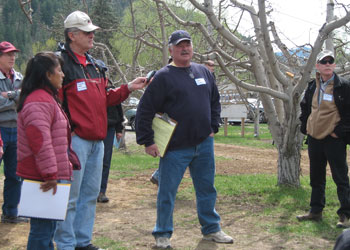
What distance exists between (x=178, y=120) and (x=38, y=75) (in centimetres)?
153

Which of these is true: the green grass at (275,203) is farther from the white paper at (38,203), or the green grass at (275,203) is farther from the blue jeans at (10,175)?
the white paper at (38,203)

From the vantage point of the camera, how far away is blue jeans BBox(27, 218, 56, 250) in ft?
10.7

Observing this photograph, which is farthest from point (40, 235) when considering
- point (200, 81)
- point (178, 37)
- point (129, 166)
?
point (129, 166)

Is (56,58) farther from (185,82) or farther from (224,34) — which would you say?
(224,34)

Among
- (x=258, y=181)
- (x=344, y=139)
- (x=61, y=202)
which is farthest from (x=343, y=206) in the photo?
(x=61, y=202)

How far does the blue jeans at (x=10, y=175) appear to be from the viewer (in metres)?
5.29

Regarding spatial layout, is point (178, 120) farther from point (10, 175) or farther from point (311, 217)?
point (10, 175)

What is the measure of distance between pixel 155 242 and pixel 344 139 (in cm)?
248

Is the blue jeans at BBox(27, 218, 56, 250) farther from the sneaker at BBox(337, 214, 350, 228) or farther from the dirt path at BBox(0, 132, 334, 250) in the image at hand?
the sneaker at BBox(337, 214, 350, 228)

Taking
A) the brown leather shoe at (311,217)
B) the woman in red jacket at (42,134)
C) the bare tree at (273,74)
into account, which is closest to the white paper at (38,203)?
the woman in red jacket at (42,134)

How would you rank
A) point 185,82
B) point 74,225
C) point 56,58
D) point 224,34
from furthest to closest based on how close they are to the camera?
point 224,34 < point 185,82 < point 74,225 < point 56,58

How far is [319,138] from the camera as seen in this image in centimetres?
522

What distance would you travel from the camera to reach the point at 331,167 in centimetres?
526

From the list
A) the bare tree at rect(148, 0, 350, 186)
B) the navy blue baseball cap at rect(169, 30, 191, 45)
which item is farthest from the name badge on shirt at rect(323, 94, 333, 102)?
the navy blue baseball cap at rect(169, 30, 191, 45)
